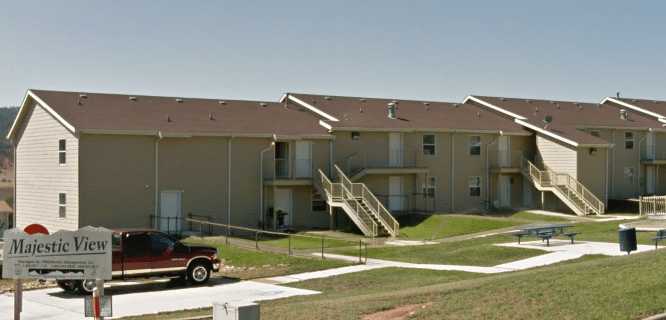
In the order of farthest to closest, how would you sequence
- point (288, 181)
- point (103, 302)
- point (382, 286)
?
point (288, 181) → point (382, 286) → point (103, 302)

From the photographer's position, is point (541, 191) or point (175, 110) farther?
point (541, 191)

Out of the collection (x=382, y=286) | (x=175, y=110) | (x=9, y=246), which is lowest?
(x=382, y=286)

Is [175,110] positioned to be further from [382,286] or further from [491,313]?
[491,313]

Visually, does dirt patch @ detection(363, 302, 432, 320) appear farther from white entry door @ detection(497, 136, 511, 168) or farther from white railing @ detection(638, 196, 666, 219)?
white entry door @ detection(497, 136, 511, 168)

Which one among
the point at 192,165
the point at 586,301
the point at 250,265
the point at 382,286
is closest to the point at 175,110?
the point at 192,165

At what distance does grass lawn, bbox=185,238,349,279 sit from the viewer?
85.4 ft

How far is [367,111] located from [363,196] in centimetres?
868

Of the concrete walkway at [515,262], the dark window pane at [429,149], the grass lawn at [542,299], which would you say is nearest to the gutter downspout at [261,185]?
the dark window pane at [429,149]

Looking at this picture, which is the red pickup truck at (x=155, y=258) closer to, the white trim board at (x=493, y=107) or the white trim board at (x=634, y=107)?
the white trim board at (x=493, y=107)

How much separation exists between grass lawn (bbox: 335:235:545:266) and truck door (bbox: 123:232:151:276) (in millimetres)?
9062

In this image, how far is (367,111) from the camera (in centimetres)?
4775

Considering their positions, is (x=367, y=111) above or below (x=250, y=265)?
above

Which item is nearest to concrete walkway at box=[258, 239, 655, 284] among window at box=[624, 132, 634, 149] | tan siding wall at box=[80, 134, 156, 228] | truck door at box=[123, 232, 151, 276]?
truck door at box=[123, 232, 151, 276]

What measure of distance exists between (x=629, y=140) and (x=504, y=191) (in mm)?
10637
